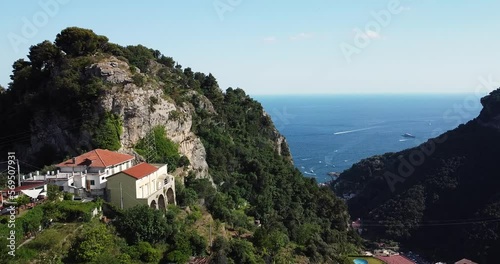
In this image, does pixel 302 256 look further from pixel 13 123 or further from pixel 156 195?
pixel 13 123

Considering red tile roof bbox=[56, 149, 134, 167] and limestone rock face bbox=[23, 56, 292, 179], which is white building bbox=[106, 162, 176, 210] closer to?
red tile roof bbox=[56, 149, 134, 167]

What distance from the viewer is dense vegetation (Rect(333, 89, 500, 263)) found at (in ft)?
208

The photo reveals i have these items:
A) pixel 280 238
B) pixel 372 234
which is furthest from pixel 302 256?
pixel 372 234

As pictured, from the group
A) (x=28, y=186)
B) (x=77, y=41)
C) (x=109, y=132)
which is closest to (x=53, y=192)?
(x=28, y=186)

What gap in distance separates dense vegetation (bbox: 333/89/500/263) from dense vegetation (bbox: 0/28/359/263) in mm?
19439

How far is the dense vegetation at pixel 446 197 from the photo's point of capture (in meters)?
63.5

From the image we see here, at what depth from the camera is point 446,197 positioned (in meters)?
73.5

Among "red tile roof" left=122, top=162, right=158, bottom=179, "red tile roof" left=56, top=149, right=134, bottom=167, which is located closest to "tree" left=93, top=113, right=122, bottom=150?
"red tile roof" left=56, top=149, right=134, bottom=167

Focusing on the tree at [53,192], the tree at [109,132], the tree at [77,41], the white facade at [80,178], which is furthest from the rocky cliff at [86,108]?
the tree at [53,192]

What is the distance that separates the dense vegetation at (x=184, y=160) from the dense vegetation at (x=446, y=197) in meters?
19.4

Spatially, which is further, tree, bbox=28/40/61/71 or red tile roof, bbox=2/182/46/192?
tree, bbox=28/40/61/71

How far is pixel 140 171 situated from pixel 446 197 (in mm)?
61309

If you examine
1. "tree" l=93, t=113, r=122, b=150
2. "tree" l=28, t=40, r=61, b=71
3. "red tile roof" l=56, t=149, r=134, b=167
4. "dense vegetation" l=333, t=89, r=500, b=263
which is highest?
"tree" l=28, t=40, r=61, b=71

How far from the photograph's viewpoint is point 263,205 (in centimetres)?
3900
